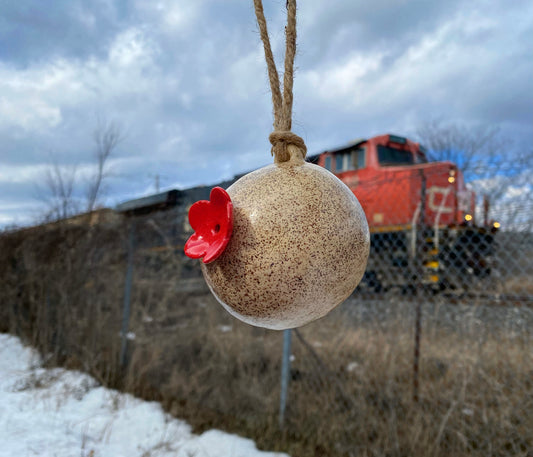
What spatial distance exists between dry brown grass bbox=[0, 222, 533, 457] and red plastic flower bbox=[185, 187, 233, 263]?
8.22 feet

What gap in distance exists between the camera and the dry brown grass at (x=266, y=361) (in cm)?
308

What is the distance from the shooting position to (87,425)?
3.18m

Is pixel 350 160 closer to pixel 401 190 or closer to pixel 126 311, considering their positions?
pixel 401 190

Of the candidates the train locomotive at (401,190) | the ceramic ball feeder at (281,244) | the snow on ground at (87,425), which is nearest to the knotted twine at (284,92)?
the ceramic ball feeder at (281,244)

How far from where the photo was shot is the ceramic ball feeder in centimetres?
84

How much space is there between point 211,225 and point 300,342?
3.61 metres

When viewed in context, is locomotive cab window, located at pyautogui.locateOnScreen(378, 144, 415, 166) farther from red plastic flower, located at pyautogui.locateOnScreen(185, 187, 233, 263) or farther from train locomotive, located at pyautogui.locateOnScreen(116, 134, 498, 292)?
red plastic flower, located at pyautogui.locateOnScreen(185, 187, 233, 263)

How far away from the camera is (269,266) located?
0.84 m

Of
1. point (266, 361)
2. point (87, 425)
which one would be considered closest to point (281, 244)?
point (87, 425)

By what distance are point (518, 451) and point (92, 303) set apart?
14.6 feet

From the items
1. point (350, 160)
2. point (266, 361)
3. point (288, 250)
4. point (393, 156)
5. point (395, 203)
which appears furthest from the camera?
point (393, 156)

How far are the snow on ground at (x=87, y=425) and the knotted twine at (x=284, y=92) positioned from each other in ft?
8.09

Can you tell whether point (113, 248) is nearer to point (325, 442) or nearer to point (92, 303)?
point (92, 303)

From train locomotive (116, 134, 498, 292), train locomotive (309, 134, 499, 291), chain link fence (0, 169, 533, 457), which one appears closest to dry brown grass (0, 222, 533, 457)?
chain link fence (0, 169, 533, 457)
